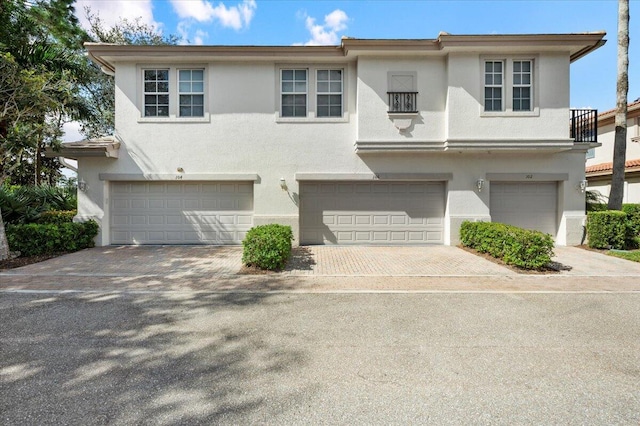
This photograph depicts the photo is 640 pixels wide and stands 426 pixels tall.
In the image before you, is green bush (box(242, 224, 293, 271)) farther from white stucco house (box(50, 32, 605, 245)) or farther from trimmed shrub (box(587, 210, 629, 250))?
trimmed shrub (box(587, 210, 629, 250))

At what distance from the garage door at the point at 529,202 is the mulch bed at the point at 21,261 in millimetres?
13990

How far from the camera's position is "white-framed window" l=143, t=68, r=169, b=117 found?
1154cm

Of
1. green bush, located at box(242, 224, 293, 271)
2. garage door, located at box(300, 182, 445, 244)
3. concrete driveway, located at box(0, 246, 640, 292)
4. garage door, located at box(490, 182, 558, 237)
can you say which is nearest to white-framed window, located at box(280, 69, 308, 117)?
garage door, located at box(300, 182, 445, 244)

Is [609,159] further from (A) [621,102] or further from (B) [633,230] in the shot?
(B) [633,230]

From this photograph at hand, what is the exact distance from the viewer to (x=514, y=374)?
344cm

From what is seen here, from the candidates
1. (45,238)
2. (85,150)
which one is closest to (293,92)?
(85,150)

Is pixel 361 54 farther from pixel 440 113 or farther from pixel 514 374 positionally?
pixel 514 374

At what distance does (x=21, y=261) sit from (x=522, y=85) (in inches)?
621

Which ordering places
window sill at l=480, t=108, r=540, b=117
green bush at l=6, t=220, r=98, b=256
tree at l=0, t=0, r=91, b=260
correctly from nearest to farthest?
tree at l=0, t=0, r=91, b=260 < green bush at l=6, t=220, r=98, b=256 < window sill at l=480, t=108, r=540, b=117

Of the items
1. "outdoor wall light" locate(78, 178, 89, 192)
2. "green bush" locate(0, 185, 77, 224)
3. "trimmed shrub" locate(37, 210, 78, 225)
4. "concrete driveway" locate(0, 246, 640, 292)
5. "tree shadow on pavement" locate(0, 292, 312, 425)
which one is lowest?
"tree shadow on pavement" locate(0, 292, 312, 425)

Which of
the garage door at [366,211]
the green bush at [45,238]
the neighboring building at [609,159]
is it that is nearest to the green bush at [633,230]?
the neighboring building at [609,159]

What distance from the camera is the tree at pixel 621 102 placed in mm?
11305

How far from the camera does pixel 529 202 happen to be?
1179cm

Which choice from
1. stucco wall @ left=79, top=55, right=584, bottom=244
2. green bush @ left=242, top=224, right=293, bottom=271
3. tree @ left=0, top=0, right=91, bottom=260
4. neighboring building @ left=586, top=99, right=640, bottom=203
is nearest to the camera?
green bush @ left=242, top=224, right=293, bottom=271
